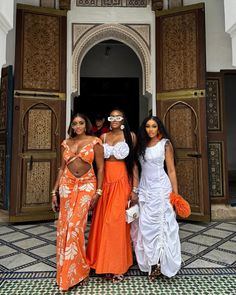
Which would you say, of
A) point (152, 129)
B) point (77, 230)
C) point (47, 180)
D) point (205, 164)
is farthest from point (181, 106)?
point (77, 230)

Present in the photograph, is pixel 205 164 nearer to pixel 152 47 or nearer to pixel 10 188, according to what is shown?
pixel 152 47

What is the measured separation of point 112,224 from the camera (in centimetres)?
185

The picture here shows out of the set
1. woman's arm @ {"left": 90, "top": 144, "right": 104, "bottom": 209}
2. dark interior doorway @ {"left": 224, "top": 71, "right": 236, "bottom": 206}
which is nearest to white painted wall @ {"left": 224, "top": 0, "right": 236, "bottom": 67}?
woman's arm @ {"left": 90, "top": 144, "right": 104, "bottom": 209}

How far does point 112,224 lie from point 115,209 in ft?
0.34

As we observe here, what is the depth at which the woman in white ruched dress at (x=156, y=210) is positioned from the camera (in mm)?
1822

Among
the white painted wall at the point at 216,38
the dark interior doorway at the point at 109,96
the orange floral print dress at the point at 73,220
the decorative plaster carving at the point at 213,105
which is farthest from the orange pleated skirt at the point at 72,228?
the dark interior doorway at the point at 109,96

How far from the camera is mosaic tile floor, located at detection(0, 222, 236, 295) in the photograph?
5.61ft

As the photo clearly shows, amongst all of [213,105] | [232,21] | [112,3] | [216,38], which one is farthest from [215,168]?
[112,3]

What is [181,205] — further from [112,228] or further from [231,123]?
[231,123]

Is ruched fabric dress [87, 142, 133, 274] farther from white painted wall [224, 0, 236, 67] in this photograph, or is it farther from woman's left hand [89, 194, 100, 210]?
white painted wall [224, 0, 236, 67]

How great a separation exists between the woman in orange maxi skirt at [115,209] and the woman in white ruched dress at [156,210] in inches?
3.5

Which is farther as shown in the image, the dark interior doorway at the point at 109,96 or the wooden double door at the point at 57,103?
the dark interior doorway at the point at 109,96

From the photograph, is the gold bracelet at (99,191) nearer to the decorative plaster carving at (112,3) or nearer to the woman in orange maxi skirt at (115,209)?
the woman in orange maxi skirt at (115,209)

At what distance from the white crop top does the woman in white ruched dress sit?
13 cm
